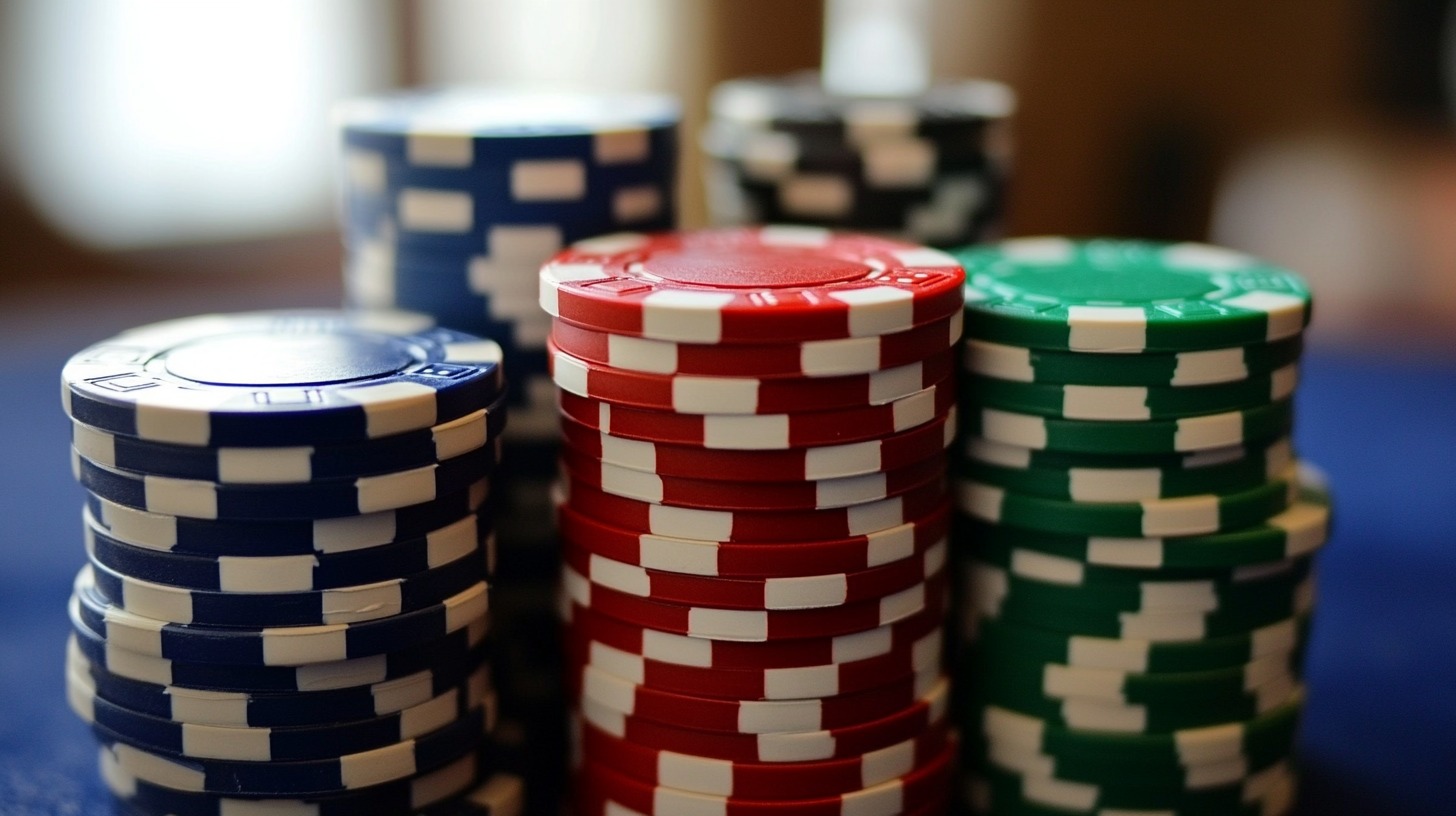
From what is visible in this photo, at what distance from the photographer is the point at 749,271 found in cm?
180

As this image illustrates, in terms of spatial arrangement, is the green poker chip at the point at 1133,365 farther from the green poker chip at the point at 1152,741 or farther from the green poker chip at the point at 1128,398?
the green poker chip at the point at 1152,741

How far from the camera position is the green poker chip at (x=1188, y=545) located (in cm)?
179

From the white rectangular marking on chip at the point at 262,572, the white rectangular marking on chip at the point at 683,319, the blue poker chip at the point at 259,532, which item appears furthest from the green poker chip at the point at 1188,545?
the white rectangular marking on chip at the point at 262,572

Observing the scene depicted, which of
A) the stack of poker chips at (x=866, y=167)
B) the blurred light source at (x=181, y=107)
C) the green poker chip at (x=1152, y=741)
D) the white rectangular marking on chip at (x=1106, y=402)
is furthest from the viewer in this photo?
the blurred light source at (x=181, y=107)

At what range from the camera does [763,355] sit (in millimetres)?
1566

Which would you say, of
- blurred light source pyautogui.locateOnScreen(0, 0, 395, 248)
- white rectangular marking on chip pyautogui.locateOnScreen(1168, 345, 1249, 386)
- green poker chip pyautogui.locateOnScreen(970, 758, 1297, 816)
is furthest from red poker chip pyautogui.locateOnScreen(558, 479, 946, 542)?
blurred light source pyautogui.locateOnScreen(0, 0, 395, 248)

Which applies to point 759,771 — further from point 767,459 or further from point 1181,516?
point 1181,516

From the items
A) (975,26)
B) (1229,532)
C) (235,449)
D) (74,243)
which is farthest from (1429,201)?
(235,449)

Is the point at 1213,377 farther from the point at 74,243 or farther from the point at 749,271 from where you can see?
the point at 74,243

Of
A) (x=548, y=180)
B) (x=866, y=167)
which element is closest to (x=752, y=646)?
(x=548, y=180)

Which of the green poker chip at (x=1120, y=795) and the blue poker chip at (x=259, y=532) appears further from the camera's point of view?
the green poker chip at (x=1120, y=795)

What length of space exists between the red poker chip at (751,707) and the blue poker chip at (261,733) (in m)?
0.21

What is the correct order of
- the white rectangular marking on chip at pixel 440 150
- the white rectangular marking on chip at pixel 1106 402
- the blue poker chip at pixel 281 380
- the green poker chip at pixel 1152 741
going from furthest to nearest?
the white rectangular marking on chip at pixel 440 150, the green poker chip at pixel 1152 741, the white rectangular marking on chip at pixel 1106 402, the blue poker chip at pixel 281 380

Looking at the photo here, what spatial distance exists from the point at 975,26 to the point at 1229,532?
4.18 m
